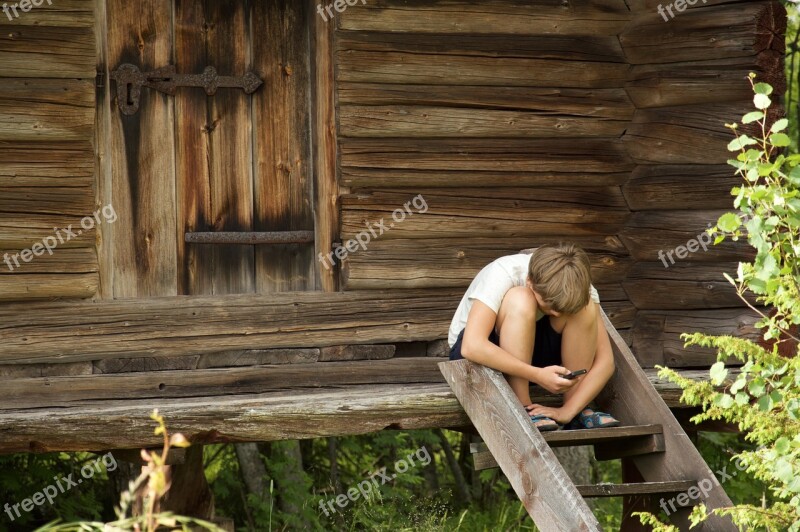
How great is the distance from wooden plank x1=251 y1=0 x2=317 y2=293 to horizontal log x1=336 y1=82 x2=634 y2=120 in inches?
11.5

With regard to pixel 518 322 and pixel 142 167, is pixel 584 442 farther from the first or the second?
pixel 142 167

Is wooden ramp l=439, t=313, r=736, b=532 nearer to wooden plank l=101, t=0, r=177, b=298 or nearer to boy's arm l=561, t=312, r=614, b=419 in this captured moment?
boy's arm l=561, t=312, r=614, b=419

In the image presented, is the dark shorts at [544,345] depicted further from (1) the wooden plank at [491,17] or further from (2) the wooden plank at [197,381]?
(1) the wooden plank at [491,17]

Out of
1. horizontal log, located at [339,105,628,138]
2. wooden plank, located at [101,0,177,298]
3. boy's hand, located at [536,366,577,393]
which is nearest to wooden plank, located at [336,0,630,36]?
horizontal log, located at [339,105,628,138]

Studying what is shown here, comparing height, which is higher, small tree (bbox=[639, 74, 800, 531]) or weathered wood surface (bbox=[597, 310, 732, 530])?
small tree (bbox=[639, 74, 800, 531])

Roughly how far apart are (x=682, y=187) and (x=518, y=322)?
5.81 ft

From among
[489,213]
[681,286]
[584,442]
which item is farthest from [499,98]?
[584,442]

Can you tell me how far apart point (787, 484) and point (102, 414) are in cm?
261

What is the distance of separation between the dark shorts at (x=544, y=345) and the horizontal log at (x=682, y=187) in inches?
57.6

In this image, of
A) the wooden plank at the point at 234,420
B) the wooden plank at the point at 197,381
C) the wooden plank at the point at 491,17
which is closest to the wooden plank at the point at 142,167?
the wooden plank at the point at 197,381

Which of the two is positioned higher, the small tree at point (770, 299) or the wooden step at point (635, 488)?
the small tree at point (770, 299)

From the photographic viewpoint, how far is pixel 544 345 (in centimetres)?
409

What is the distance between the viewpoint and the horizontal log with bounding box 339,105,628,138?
4836 mm

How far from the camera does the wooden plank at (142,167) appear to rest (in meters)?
4.67
